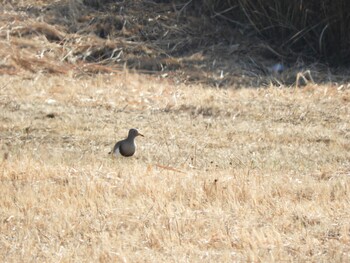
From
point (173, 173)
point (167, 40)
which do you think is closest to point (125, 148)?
point (173, 173)

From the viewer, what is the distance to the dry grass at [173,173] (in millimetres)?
7043

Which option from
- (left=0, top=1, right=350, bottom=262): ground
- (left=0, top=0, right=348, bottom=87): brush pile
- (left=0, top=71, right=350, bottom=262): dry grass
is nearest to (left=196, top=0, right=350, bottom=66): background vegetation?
(left=0, top=0, right=348, bottom=87): brush pile

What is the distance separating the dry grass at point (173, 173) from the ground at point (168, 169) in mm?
20

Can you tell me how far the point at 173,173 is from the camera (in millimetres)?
9492

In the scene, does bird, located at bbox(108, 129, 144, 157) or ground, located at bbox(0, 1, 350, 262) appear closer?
ground, located at bbox(0, 1, 350, 262)

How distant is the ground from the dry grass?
0.02 meters

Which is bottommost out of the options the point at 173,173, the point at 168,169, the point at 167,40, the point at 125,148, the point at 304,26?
the point at 167,40

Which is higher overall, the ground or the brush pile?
the ground

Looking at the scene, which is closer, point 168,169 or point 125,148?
point 168,169

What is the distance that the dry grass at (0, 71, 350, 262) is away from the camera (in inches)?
277

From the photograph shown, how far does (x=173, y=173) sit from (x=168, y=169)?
273 millimetres

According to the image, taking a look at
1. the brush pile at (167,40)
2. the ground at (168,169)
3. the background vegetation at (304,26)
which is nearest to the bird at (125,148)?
the ground at (168,169)

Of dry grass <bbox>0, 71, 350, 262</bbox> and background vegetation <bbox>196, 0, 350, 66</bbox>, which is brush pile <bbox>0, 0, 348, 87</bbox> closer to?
background vegetation <bbox>196, 0, 350, 66</bbox>

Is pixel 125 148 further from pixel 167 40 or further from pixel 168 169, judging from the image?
pixel 167 40
